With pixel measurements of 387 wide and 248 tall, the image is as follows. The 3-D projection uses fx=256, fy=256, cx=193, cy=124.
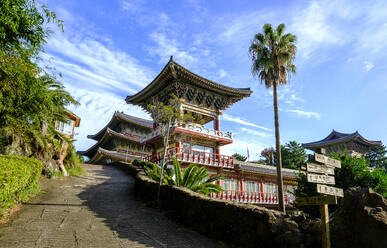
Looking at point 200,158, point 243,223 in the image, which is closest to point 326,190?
point 243,223

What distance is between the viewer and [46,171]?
15.5 meters

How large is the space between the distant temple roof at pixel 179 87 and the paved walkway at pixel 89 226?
1700 cm

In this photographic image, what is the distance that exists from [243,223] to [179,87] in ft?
71.2

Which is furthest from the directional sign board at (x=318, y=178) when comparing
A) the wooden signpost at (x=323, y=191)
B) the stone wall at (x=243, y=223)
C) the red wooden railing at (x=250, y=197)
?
the red wooden railing at (x=250, y=197)

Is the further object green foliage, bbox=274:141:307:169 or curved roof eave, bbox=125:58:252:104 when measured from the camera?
green foliage, bbox=274:141:307:169

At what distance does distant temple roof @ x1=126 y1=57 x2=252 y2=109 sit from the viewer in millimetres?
26438

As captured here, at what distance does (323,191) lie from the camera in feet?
20.4

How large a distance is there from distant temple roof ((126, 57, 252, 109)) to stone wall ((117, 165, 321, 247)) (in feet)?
60.2

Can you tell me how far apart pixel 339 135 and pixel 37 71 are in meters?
50.3

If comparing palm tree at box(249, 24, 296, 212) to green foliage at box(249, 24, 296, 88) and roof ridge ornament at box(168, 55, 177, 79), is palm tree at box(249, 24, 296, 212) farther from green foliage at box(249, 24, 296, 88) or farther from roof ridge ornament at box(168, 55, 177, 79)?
roof ridge ornament at box(168, 55, 177, 79)

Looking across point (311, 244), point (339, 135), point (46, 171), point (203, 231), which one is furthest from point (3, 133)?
point (339, 135)

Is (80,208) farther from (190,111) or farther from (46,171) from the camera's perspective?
(190,111)

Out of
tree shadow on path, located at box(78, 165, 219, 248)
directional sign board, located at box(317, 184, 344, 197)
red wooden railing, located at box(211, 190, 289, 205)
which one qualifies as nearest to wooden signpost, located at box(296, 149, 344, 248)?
directional sign board, located at box(317, 184, 344, 197)

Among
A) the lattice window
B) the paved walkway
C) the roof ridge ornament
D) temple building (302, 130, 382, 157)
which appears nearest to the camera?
the paved walkway
